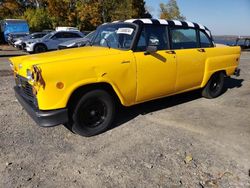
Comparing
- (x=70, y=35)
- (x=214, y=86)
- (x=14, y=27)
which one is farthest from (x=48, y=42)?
(x=214, y=86)

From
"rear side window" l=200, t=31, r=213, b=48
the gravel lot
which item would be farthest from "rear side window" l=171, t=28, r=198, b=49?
the gravel lot

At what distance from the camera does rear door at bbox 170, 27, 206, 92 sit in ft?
18.4

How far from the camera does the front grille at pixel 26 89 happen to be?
431 cm

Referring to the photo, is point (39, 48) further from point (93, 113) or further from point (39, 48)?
point (93, 113)

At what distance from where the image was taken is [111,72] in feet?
14.7

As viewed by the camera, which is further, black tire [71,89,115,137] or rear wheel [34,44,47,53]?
rear wheel [34,44,47,53]

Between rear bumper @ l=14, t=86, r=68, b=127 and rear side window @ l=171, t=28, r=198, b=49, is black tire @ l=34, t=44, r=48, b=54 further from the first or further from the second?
rear bumper @ l=14, t=86, r=68, b=127

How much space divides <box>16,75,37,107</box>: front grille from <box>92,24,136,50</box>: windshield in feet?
5.39

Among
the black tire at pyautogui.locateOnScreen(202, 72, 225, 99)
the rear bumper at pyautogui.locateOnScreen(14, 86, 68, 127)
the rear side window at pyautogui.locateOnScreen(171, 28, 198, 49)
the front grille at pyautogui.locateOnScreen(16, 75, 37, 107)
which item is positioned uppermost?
the rear side window at pyautogui.locateOnScreen(171, 28, 198, 49)

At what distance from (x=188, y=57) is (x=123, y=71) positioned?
1762 millimetres

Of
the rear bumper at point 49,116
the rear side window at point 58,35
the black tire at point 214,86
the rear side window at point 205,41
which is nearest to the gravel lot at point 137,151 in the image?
the rear bumper at point 49,116

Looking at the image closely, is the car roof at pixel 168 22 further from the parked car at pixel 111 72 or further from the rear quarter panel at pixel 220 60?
the rear quarter panel at pixel 220 60

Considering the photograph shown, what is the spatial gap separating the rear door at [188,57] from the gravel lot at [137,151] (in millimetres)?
626

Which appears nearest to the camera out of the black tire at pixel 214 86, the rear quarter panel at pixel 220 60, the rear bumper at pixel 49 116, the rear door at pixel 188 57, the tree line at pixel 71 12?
the rear bumper at pixel 49 116
